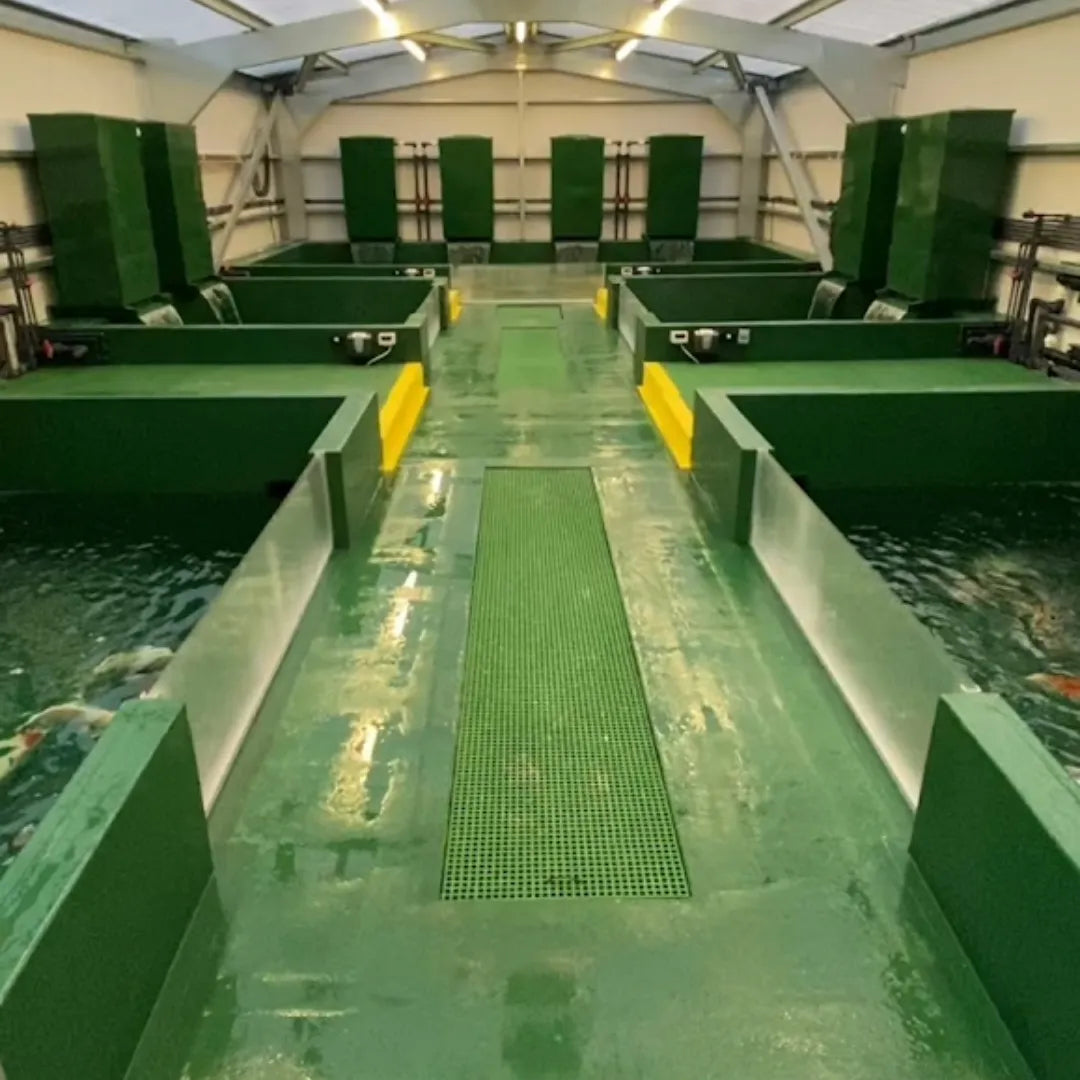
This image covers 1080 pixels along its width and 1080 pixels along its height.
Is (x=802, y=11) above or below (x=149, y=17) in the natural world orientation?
above

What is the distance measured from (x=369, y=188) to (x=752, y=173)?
4843mm

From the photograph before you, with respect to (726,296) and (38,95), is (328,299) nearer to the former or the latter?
(38,95)

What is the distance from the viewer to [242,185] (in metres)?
9.77

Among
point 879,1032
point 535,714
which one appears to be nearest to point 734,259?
A: point 535,714

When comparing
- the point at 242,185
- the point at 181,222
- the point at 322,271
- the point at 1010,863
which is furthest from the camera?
the point at 242,185

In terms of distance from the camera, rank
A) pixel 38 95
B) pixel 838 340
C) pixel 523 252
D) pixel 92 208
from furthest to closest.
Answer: pixel 523 252, pixel 38 95, pixel 838 340, pixel 92 208

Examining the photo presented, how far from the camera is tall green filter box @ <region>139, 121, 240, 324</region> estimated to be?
22.7 feet

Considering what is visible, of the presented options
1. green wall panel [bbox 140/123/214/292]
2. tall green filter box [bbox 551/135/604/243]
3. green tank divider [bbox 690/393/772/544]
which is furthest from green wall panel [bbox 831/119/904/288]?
green wall panel [bbox 140/123/214/292]

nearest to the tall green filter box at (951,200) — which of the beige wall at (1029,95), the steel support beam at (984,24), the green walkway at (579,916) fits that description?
the beige wall at (1029,95)

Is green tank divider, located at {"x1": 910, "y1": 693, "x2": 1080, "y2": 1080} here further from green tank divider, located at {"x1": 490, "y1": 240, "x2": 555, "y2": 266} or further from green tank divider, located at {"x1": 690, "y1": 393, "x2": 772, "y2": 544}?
green tank divider, located at {"x1": 490, "y1": 240, "x2": 555, "y2": 266}

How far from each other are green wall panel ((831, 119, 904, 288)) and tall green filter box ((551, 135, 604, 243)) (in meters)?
4.52

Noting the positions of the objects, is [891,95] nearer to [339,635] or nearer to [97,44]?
[97,44]

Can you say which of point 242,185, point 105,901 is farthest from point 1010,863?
point 242,185

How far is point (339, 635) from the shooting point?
2893mm
